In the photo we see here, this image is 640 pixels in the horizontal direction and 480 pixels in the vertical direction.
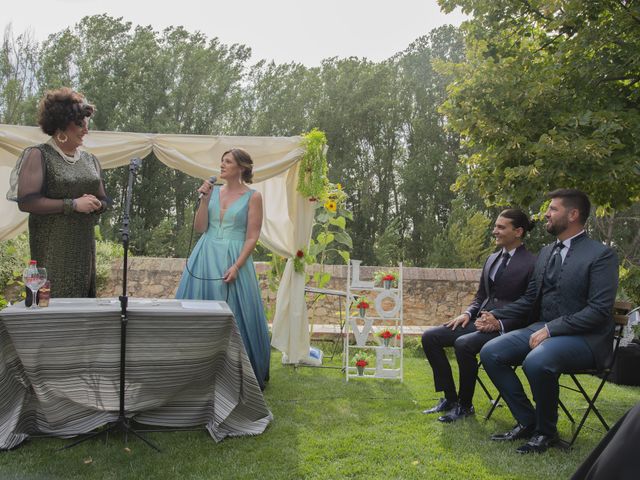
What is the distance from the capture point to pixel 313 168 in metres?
6.02

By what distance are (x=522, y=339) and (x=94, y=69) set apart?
25.7 metres

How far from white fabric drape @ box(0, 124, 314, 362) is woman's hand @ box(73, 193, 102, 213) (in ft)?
6.25

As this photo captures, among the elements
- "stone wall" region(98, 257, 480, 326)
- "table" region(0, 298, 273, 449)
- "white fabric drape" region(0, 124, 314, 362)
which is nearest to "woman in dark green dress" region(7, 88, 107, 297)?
"table" region(0, 298, 273, 449)

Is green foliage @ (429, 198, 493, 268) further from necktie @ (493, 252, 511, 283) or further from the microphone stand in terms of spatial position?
the microphone stand

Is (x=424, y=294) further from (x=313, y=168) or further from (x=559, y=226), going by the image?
(x=559, y=226)

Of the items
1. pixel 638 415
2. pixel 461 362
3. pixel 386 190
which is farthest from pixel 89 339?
pixel 386 190

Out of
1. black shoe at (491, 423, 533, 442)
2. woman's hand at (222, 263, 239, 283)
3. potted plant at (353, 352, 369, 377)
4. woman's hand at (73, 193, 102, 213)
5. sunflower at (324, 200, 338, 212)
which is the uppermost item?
sunflower at (324, 200, 338, 212)

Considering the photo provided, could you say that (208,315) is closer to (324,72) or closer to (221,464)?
(221,464)

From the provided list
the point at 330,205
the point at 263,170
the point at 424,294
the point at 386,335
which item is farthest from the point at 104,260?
the point at 386,335

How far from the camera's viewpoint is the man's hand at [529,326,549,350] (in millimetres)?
3871

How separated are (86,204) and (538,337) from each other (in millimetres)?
2956

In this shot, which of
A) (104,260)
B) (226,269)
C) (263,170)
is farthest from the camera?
(104,260)

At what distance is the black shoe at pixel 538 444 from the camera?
372 cm

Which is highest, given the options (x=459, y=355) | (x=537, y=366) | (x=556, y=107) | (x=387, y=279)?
(x=556, y=107)
